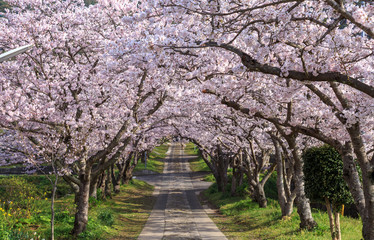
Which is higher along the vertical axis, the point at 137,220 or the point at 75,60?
the point at 75,60

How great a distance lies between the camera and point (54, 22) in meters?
12.3

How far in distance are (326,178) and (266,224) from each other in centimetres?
626

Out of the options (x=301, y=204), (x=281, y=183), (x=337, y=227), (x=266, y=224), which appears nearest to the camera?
(x=337, y=227)

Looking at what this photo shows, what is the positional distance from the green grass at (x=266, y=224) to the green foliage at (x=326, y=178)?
233cm

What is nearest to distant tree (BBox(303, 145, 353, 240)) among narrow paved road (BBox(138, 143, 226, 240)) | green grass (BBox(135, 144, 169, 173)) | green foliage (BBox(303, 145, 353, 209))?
green foliage (BBox(303, 145, 353, 209))

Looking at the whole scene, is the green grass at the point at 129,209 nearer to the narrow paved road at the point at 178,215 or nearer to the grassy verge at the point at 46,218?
the grassy verge at the point at 46,218

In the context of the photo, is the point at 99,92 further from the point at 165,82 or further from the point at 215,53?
the point at 215,53

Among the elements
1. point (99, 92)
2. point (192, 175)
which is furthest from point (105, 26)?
point (192, 175)

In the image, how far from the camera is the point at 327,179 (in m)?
9.69

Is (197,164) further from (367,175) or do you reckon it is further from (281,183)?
(367,175)

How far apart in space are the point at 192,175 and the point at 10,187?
31918 mm

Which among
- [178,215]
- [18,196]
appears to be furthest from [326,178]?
[18,196]

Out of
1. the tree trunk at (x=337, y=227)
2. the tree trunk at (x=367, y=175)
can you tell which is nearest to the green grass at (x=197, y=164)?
the tree trunk at (x=337, y=227)

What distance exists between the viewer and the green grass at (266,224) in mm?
12250
